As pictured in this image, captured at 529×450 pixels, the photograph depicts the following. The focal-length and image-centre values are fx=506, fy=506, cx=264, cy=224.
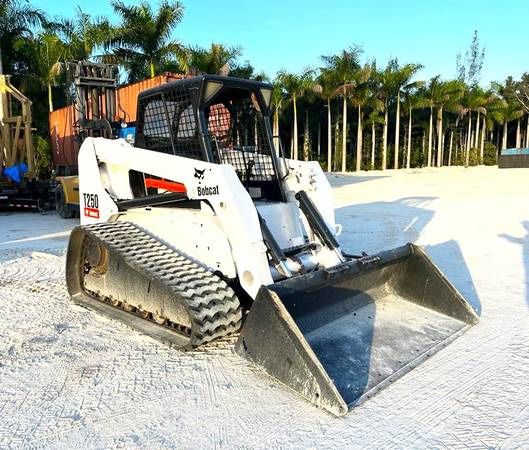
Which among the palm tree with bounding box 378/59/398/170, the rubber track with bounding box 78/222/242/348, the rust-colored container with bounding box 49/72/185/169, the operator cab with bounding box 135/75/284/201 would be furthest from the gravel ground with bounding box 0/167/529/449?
the palm tree with bounding box 378/59/398/170

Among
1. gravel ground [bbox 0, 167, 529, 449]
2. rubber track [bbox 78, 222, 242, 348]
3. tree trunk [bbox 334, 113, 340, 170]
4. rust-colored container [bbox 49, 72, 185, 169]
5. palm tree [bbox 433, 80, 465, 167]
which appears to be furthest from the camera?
palm tree [bbox 433, 80, 465, 167]

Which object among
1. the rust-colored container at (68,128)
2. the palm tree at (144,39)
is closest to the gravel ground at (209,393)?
the rust-colored container at (68,128)

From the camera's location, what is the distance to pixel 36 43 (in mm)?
23375

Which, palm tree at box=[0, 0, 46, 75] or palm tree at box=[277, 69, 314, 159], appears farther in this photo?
palm tree at box=[277, 69, 314, 159]

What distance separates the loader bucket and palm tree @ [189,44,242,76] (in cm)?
2181

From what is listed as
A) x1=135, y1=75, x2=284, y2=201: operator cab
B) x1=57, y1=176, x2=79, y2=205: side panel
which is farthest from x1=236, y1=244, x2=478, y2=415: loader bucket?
x1=57, y1=176, x2=79, y2=205: side panel

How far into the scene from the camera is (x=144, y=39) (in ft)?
75.3

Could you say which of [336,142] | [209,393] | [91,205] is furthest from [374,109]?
[209,393]

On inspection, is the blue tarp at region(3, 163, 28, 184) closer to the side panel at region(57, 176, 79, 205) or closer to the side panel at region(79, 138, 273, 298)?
the side panel at region(57, 176, 79, 205)

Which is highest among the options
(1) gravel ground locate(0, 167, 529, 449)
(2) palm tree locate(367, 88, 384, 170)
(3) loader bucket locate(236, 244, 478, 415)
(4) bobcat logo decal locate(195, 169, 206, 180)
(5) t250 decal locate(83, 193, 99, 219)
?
(2) palm tree locate(367, 88, 384, 170)

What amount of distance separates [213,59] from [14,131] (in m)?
13.3

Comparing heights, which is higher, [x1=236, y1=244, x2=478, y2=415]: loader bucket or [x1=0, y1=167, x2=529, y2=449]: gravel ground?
[x1=236, y1=244, x2=478, y2=415]: loader bucket

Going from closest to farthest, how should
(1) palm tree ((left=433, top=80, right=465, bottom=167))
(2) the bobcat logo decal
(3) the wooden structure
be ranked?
(2) the bobcat logo decal
(3) the wooden structure
(1) palm tree ((left=433, top=80, right=465, bottom=167))

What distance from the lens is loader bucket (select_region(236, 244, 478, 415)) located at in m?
3.06
